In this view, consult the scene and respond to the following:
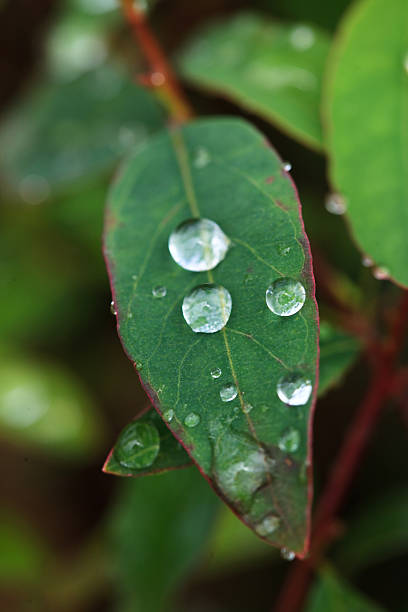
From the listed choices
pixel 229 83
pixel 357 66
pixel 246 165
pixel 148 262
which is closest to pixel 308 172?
pixel 229 83

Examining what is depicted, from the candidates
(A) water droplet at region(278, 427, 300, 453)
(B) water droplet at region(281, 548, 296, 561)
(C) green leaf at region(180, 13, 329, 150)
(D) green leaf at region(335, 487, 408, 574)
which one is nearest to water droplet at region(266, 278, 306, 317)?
(A) water droplet at region(278, 427, 300, 453)

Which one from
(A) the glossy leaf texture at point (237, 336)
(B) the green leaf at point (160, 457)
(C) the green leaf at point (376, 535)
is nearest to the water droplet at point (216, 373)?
(A) the glossy leaf texture at point (237, 336)

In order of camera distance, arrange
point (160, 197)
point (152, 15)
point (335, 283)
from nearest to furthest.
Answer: point (160, 197) → point (335, 283) → point (152, 15)

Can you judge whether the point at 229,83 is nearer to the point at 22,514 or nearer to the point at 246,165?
the point at 246,165

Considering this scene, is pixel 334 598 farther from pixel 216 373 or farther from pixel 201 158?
pixel 201 158

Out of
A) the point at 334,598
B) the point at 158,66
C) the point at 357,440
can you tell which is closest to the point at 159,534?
the point at 334,598

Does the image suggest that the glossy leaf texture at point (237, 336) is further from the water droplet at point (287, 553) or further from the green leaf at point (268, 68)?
the green leaf at point (268, 68)
